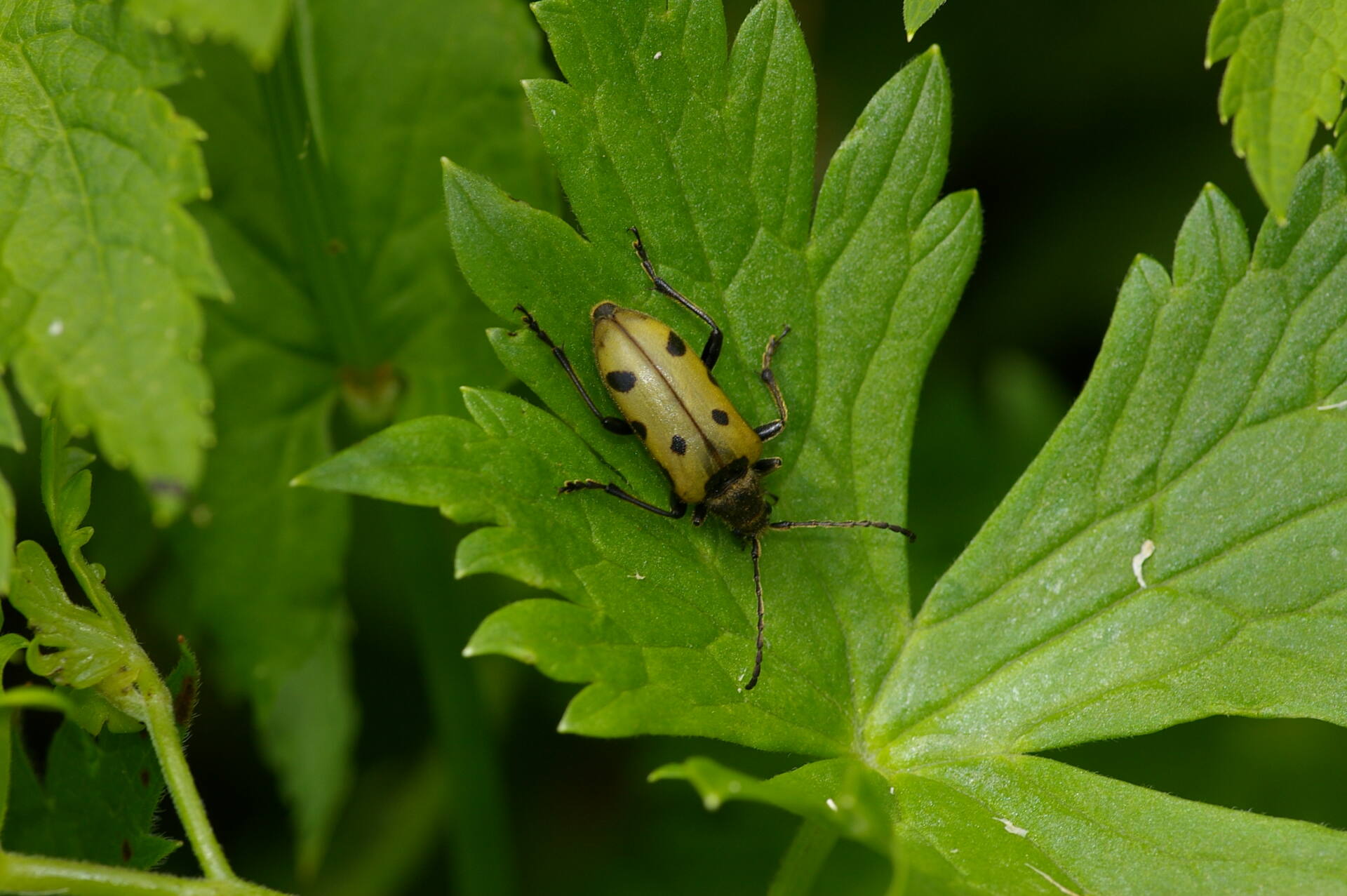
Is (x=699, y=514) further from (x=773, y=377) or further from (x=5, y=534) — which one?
(x=5, y=534)

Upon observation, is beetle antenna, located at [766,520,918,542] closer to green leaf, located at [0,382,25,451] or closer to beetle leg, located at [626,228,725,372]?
beetle leg, located at [626,228,725,372]

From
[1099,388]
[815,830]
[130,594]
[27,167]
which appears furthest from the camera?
[130,594]

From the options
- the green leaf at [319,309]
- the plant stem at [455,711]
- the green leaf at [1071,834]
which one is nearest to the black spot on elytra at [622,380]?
the green leaf at [319,309]

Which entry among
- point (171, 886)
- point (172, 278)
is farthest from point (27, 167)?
point (171, 886)

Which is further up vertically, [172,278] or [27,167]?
[27,167]

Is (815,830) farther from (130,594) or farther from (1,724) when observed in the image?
(130,594)
